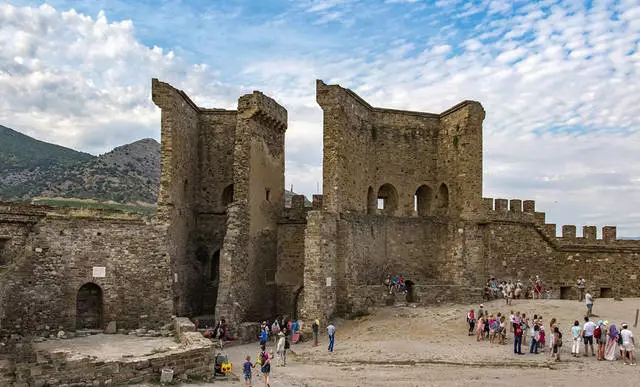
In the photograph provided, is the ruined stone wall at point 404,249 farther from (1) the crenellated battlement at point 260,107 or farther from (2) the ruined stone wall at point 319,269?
(1) the crenellated battlement at point 260,107

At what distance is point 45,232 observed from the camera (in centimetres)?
2331

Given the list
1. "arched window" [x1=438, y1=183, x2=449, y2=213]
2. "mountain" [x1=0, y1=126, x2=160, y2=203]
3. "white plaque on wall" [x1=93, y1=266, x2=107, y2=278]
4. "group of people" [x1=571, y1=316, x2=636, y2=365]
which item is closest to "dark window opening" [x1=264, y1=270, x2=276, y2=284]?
"white plaque on wall" [x1=93, y1=266, x2=107, y2=278]

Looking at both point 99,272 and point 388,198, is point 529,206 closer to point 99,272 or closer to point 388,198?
point 388,198

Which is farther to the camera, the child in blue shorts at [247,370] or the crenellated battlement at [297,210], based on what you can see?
the crenellated battlement at [297,210]

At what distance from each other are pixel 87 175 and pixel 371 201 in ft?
118

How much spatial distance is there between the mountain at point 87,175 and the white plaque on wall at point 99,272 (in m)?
28.7

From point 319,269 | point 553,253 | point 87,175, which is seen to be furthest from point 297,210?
point 87,175

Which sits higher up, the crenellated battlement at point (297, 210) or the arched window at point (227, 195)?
the arched window at point (227, 195)

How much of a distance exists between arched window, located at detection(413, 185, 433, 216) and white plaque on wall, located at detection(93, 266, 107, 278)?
15809 mm

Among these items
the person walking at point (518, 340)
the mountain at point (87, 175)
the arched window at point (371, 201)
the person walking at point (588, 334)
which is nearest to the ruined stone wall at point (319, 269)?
the arched window at point (371, 201)

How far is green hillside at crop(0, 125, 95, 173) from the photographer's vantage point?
6938 centimetres

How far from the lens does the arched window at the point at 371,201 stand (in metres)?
31.0

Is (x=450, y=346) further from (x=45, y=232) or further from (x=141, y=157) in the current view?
(x=141, y=157)

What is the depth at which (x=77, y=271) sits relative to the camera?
23.7 meters
